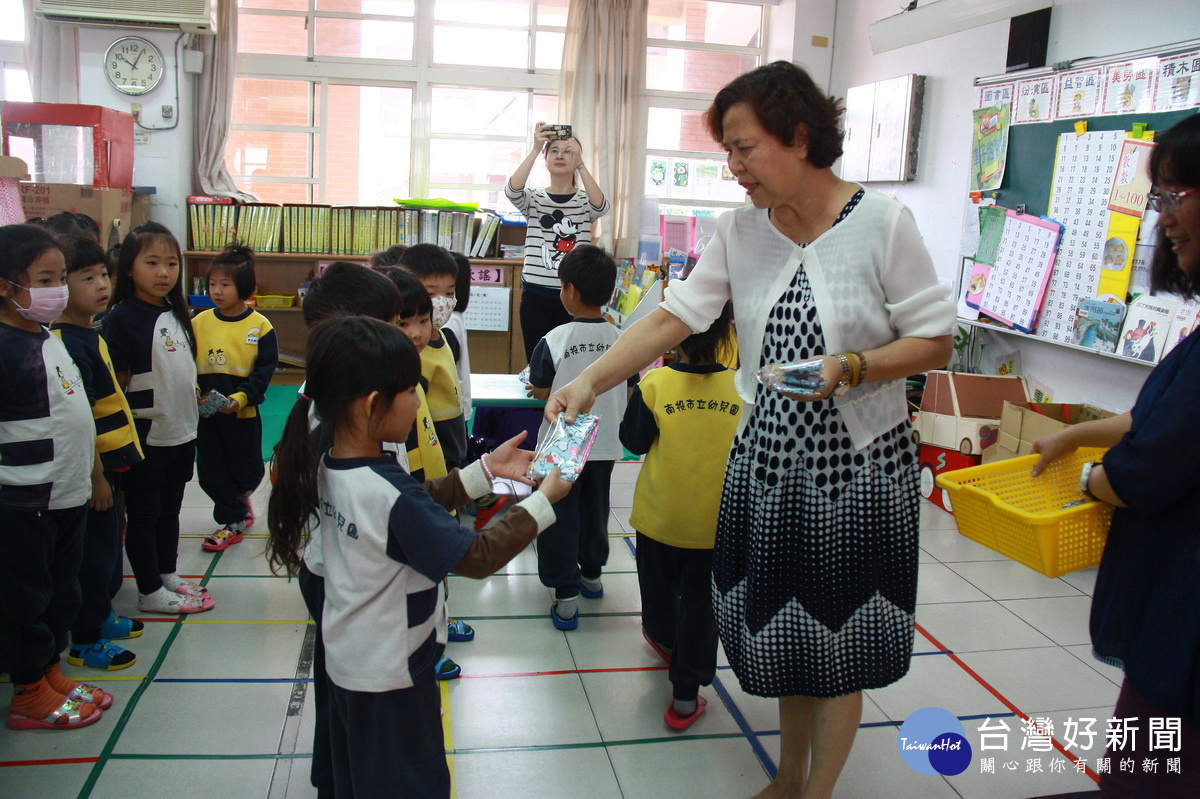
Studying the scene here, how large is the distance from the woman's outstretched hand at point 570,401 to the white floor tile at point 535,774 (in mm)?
852

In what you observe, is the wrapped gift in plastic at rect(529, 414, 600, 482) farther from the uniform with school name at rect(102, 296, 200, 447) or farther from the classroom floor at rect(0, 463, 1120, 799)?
the uniform with school name at rect(102, 296, 200, 447)

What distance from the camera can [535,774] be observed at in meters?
1.93

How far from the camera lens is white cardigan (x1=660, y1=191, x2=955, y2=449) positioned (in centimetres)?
147

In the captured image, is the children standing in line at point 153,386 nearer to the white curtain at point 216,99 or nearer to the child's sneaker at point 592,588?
the child's sneaker at point 592,588

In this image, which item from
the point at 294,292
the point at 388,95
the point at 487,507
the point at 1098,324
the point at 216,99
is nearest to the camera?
the point at 487,507

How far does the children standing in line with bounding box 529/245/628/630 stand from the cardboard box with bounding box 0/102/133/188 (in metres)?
3.96

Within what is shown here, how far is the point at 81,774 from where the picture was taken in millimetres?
1844

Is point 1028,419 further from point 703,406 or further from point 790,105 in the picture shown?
point 790,105

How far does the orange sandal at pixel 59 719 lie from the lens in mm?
1984

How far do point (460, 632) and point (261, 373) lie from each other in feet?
3.80

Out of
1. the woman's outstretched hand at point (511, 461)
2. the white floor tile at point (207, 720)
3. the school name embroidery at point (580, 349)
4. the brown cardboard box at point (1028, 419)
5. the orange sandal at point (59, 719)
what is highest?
the school name embroidery at point (580, 349)

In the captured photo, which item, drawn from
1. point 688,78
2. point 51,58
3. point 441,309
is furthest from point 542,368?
point 51,58

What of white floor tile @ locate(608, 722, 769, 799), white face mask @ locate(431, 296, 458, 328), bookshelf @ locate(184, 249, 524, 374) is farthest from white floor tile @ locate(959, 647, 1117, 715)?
bookshelf @ locate(184, 249, 524, 374)

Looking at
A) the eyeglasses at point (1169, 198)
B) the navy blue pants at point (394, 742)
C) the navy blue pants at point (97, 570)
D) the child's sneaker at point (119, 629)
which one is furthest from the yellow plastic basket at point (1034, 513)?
the child's sneaker at point (119, 629)
